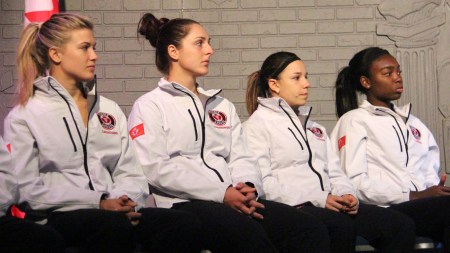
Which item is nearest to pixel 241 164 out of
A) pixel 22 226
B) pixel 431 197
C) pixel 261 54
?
pixel 431 197

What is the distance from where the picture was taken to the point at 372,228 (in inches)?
139

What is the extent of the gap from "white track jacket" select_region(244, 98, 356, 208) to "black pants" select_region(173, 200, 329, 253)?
266 millimetres

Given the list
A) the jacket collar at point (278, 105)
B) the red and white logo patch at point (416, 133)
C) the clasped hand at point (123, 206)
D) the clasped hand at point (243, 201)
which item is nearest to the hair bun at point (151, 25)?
the jacket collar at point (278, 105)

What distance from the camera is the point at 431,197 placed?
3.72m

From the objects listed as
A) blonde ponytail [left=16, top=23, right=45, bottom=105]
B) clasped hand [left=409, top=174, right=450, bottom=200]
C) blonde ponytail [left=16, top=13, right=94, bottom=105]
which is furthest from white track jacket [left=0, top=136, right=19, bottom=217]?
clasped hand [left=409, top=174, right=450, bottom=200]

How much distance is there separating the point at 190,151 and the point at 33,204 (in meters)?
0.72

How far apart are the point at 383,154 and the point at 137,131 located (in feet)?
4.06

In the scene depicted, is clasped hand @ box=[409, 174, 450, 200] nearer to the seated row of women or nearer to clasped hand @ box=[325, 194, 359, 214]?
the seated row of women

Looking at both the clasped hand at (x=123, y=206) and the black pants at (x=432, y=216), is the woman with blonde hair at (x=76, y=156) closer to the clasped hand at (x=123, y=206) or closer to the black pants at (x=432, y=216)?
the clasped hand at (x=123, y=206)

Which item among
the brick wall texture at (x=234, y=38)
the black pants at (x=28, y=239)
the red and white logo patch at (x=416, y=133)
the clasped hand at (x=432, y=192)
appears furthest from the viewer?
the brick wall texture at (x=234, y=38)

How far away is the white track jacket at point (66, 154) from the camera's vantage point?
119 inches

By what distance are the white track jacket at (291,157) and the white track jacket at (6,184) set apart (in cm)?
110

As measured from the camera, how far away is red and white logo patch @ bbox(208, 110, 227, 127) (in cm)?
361

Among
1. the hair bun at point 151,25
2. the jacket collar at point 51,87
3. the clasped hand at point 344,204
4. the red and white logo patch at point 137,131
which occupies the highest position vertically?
the hair bun at point 151,25
